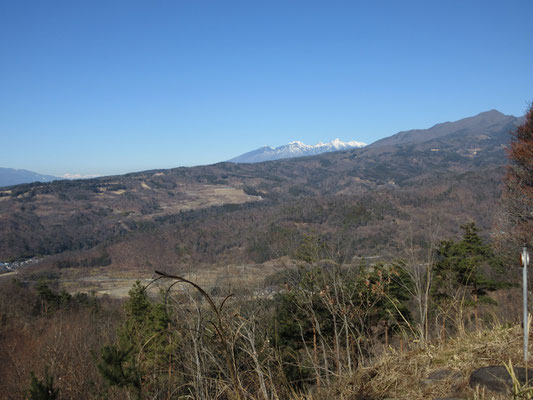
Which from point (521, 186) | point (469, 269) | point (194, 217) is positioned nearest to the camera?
point (469, 269)

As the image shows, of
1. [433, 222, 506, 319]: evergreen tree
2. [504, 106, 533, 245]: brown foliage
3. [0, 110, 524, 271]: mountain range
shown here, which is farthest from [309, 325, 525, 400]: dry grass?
[0, 110, 524, 271]: mountain range

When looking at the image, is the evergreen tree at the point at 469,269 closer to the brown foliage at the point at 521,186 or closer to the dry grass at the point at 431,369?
the brown foliage at the point at 521,186

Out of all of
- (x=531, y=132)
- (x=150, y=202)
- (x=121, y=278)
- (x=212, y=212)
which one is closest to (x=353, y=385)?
(x=531, y=132)

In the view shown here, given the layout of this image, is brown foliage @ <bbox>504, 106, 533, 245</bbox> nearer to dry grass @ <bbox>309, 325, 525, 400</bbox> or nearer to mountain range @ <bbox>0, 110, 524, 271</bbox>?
dry grass @ <bbox>309, 325, 525, 400</bbox>

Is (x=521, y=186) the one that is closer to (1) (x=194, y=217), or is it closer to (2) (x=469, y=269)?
(2) (x=469, y=269)

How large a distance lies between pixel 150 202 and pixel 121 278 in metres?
87.7

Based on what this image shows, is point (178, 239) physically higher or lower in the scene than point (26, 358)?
lower

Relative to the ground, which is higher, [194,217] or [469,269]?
[469,269]

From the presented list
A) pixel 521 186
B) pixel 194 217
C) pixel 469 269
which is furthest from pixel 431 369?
pixel 194 217

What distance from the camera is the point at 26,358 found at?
13.9 metres

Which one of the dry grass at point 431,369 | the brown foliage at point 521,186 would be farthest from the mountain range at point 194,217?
the dry grass at point 431,369

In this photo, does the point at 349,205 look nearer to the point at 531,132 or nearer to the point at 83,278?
the point at 83,278

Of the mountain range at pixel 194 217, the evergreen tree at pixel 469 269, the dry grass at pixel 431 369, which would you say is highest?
the dry grass at pixel 431 369

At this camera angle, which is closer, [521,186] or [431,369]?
[431,369]
